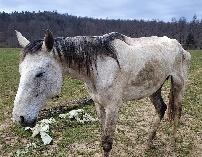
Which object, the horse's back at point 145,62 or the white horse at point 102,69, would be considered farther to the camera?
the horse's back at point 145,62

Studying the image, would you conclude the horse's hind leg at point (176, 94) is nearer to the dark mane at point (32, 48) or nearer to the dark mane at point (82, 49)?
the dark mane at point (82, 49)

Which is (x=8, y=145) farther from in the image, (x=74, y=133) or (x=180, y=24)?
(x=180, y=24)

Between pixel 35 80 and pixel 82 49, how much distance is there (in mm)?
912

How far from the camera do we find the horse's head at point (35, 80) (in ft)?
10.8

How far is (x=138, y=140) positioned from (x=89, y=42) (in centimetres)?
339

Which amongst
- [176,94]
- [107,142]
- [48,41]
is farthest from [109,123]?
[176,94]

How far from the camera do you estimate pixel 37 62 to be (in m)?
3.45

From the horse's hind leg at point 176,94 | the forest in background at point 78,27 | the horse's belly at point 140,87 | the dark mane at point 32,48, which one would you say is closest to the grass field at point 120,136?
the horse's hind leg at point 176,94

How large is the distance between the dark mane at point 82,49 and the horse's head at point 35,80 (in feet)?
0.50

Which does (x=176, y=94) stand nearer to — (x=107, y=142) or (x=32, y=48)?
(x=107, y=142)

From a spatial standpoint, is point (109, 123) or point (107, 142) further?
point (107, 142)

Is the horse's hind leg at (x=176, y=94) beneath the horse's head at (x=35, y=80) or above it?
beneath

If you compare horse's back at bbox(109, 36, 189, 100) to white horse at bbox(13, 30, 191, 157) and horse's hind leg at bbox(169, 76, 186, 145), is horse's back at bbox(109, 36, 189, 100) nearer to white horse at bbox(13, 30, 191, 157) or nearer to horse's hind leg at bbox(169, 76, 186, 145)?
white horse at bbox(13, 30, 191, 157)

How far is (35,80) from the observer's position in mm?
3383
